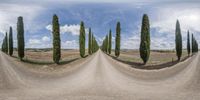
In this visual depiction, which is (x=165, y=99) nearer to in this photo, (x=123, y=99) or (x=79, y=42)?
(x=123, y=99)

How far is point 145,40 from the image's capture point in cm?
5288

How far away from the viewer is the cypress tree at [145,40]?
52344 millimetres

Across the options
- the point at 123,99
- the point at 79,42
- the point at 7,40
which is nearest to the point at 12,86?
the point at 123,99

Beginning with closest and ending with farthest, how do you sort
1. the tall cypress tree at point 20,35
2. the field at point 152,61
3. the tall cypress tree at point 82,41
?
the field at point 152,61 < the tall cypress tree at point 20,35 < the tall cypress tree at point 82,41

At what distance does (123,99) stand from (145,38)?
123ft

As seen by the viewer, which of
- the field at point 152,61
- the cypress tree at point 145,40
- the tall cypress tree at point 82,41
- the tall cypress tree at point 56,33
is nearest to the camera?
the field at point 152,61

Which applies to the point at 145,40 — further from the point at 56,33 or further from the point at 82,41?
the point at 82,41

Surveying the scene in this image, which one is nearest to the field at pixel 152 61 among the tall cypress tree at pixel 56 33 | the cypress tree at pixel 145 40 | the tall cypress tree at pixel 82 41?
the cypress tree at pixel 145 40

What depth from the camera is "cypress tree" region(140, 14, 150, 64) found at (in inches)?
2061

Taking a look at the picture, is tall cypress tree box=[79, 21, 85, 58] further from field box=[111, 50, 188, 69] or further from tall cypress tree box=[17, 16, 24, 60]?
tall cypress tree box=[17, 16, 24, 60]

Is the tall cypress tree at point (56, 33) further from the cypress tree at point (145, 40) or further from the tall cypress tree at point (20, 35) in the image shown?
the cypress tree at point (145, 40)

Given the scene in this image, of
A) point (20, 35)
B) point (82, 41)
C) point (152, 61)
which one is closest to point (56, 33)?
point (20, 35)

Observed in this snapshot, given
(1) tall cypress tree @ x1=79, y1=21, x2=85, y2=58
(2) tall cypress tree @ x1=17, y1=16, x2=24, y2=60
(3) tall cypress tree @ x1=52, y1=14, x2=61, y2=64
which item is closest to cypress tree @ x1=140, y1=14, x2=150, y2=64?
(3) tall cypress tree @ x1=52, y1=14, x2=61, y2=64

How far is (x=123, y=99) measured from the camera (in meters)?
16.1
